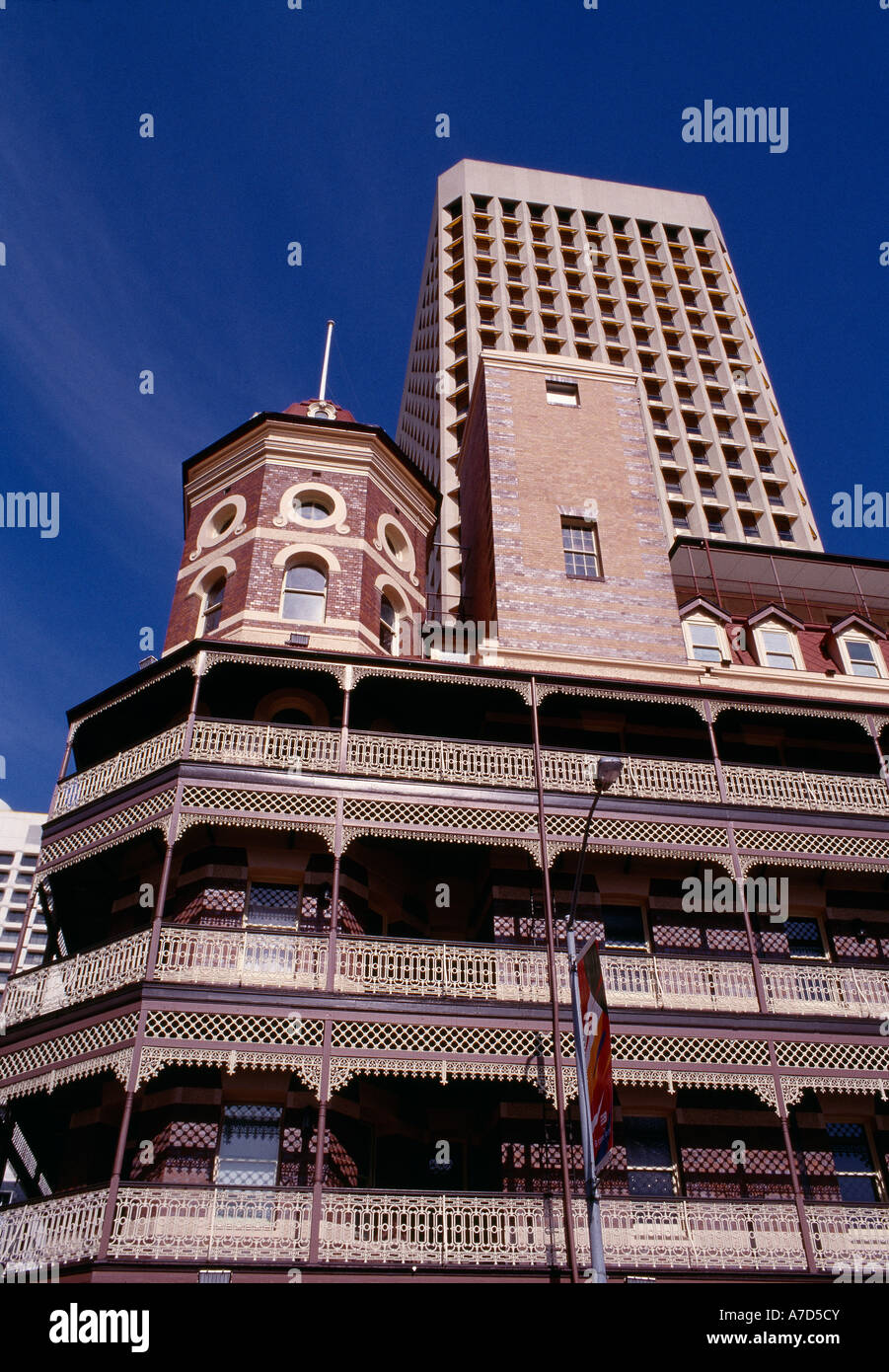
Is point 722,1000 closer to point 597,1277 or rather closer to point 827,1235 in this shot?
point 827,1235

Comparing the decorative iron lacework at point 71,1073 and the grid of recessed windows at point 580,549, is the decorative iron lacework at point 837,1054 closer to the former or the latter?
the decorative iron lacework at point 71,1073

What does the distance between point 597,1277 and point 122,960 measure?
26.7 ft

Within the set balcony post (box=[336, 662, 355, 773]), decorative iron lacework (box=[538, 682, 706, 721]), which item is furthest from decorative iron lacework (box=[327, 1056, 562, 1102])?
decorative iron lacework (box=[538, 682, 706, 721])

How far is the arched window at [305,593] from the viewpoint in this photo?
21.8 meters

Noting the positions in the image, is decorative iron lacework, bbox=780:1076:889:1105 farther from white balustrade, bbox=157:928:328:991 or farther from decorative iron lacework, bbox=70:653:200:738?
decorative iron lacework, bbox=70:653:200:738

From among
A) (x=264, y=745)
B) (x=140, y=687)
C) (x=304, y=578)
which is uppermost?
(x=304, y=578)

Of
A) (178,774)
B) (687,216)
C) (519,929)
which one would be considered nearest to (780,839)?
(519,929)

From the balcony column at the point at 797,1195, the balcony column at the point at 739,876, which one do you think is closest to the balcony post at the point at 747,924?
the balcony column at the point at 739,876

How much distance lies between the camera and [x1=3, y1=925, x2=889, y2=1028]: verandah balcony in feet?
52.4

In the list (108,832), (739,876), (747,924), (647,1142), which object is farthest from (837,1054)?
(108,832)

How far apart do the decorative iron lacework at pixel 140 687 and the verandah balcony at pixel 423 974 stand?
506 cm

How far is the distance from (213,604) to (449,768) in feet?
23.6

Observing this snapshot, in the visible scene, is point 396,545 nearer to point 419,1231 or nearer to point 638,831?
point 638,831

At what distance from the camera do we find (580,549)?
25.4m
